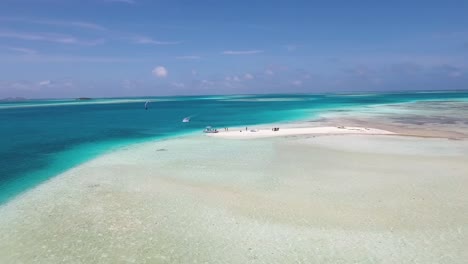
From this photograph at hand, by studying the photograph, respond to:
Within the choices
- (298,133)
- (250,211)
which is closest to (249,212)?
(250,211)

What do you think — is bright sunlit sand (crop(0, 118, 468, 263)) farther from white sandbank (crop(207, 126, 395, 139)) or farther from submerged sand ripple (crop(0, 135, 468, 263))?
white sandbank (crop(207, 126, 395, 139))

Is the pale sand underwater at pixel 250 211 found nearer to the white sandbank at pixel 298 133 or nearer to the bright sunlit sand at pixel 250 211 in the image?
the bright sunlit sand at pixel 250 211

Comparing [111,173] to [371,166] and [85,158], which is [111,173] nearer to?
[85,158]

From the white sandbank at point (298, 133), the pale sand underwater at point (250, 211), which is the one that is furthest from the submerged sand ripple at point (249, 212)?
the white sandbank at point (298, 133)

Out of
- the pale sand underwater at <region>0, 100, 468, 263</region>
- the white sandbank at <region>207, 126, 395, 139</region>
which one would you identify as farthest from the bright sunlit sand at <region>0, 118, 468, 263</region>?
the white sandbank at <region>207, 126, 395, 139</region>

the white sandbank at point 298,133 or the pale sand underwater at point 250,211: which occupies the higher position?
the white sandbank at point 298,133

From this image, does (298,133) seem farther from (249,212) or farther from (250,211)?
(249,212)

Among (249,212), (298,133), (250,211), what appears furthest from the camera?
(298,133)
